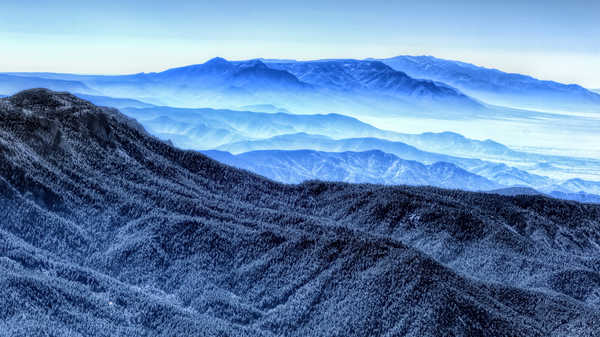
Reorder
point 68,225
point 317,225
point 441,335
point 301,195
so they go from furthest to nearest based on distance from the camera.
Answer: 1. point 301,195
2. point 317,225
3. point 68,225
4. point 441,335

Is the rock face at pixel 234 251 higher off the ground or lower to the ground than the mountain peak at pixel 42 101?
lower

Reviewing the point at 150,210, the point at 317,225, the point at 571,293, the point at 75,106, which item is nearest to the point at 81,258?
the point at 150,210

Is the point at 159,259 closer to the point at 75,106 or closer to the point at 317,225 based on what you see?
the point at 317,225

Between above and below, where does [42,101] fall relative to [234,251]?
above

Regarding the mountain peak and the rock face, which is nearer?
the rock face

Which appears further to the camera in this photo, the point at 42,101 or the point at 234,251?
the point at 42,101

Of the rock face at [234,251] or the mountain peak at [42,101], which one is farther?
the mountain peak at [42,101]

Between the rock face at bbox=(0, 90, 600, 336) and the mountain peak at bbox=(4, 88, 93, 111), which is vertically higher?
the mountain peak at bbox=(4, 88, 93, 111)

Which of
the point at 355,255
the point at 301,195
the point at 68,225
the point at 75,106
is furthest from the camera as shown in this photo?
the point at 301,195
